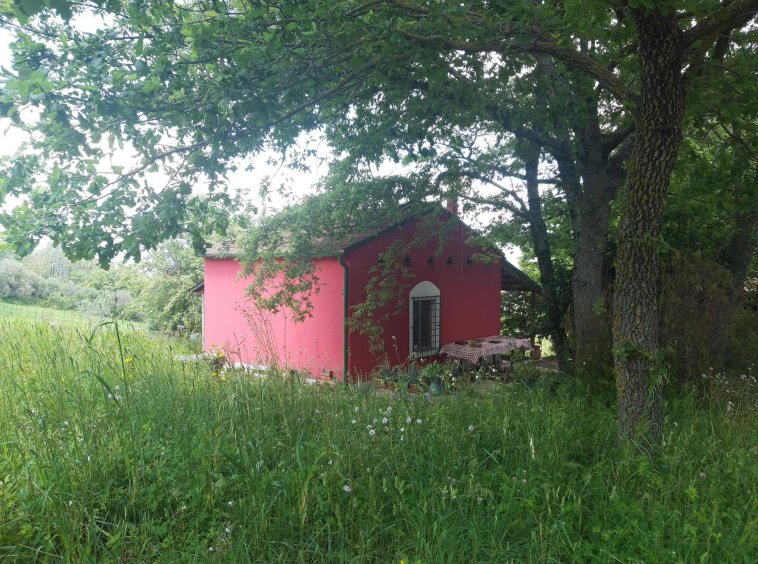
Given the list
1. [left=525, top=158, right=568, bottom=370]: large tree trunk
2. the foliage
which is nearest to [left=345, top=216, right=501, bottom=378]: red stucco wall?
[left=525, top=158, right=568, bottom=370]: large tree trunk

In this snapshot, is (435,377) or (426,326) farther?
(426,326)

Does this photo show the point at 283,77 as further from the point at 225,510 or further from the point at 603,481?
the point at 603,481

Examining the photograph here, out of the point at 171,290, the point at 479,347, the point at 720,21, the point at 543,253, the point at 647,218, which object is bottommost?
the point at 479,347

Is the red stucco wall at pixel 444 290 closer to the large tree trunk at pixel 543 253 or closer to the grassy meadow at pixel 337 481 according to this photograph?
the large tree trunk at pixel 543 253

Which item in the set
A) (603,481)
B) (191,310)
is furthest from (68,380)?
(191,310)

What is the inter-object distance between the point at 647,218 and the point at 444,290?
9703 mm

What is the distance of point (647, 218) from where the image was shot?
12.6 ft

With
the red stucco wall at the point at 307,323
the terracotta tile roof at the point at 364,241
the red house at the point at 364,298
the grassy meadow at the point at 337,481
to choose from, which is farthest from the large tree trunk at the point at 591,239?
the red stucco wall at the point at 307,323

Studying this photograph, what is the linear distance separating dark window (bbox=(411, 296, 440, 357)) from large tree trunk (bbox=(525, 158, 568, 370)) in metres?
3.06

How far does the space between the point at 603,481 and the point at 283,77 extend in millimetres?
4086

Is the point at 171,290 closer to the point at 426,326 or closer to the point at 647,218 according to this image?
the point at 426,326

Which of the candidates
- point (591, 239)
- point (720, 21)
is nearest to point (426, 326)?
point (591, 239)

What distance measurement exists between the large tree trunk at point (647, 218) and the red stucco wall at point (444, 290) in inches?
264

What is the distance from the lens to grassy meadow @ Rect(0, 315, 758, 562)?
2367 mm
